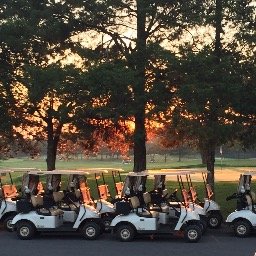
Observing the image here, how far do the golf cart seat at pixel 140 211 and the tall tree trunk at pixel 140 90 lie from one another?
20.7ft

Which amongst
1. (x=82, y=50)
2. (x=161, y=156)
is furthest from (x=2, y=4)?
(x=161, y=156)

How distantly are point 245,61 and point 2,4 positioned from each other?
10.5 metres

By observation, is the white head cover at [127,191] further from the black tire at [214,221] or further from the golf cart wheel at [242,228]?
the black tire at [214,221]

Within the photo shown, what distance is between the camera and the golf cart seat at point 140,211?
576 inches

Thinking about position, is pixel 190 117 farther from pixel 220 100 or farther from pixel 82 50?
pixel 82 50

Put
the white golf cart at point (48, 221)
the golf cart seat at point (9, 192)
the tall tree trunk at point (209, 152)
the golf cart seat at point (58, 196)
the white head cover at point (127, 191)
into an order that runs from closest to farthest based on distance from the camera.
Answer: the white golf cart at point (48, 221) → the white head cover at point (127, 191) → the golf cart seat at point (58, 196) → the golf cart seat at point (9, 192) → the tall tree trunk at point (209, 152)

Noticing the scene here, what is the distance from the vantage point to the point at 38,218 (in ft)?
48.9

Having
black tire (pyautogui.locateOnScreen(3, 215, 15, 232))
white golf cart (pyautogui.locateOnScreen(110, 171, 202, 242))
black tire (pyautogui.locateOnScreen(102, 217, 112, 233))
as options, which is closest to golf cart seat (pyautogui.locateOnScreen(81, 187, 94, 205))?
black tire (pyautogui.locateOnScreen(102, 217, 112, 233))

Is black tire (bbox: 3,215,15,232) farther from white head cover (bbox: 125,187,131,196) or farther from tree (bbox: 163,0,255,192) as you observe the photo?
tree (bbox: 163,0,255,192)

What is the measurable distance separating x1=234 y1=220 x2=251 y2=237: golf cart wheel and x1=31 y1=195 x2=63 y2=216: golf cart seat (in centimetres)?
451

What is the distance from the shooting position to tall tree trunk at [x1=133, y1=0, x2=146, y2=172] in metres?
20.9

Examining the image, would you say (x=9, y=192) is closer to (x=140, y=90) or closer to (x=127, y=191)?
(x=127, y=191)

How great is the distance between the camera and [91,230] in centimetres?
1495

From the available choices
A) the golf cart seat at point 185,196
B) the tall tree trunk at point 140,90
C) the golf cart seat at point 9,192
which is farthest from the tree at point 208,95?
the golf cart seat at point 9,192
